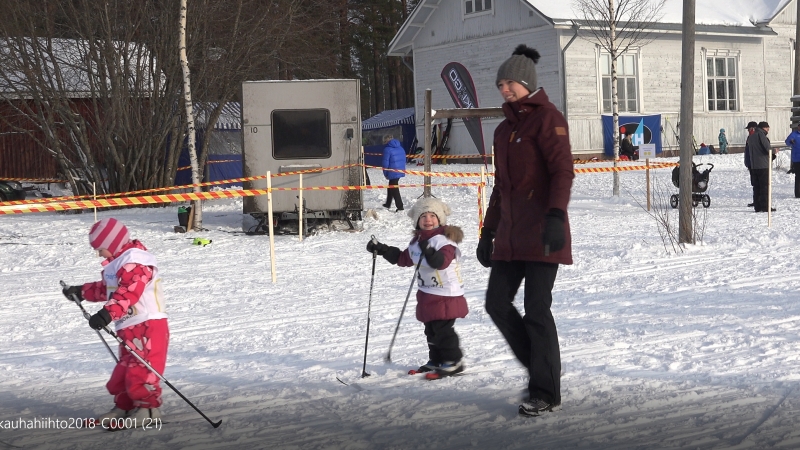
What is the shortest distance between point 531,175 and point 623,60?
29.0 metres

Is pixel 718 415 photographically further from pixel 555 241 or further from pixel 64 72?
pixel 64 72

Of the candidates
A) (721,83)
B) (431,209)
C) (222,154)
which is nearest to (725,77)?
(721,83)

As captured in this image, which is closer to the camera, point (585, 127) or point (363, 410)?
point (363, 410)

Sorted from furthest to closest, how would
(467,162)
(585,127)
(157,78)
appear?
(467,162)
(585,127)
(157,78)

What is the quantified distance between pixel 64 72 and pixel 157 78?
3.41 meters

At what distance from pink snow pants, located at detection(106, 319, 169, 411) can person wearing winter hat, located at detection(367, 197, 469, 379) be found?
1.44 meters

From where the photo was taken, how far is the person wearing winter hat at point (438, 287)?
586 centimetres

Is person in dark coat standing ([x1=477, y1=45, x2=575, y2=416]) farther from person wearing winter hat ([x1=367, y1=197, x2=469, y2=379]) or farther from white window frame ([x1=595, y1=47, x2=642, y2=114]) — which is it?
white window frame ([x1=595, y1=47, x2=642, y2=114])

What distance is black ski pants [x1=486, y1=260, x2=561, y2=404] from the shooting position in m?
4.80

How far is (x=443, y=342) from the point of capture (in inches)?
232

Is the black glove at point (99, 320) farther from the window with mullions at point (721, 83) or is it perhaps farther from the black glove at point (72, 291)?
the window with mullions at point (721, 83)

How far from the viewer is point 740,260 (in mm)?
10945

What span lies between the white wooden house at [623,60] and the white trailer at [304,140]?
612 inches

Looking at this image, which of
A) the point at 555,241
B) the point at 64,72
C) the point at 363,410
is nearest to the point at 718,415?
the point at 555,241
